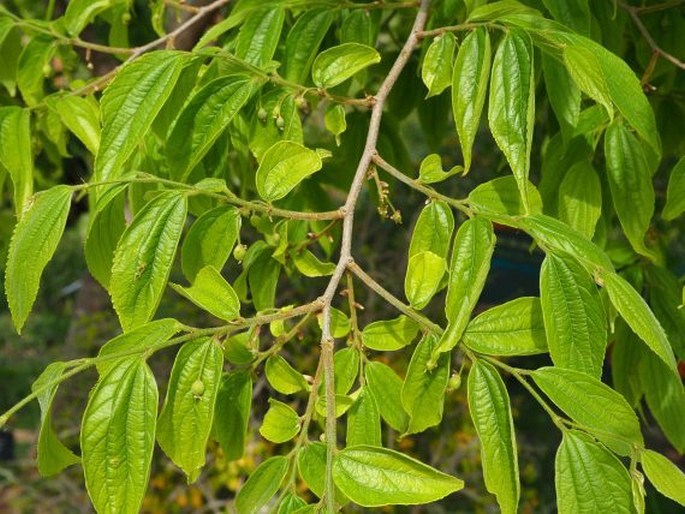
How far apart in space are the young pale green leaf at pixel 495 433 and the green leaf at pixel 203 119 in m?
0.33

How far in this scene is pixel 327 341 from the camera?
2.18 ft

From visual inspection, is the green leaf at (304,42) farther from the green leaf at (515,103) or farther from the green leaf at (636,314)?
the green leaf at (636,314)

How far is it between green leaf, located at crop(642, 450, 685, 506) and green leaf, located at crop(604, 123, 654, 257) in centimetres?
30

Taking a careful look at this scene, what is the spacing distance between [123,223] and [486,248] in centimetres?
36

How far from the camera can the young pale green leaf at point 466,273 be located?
68 centimetres

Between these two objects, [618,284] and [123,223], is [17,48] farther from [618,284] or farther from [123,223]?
[618,284]

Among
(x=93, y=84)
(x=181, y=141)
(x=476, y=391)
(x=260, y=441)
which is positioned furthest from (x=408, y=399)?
(x=260, y=441)

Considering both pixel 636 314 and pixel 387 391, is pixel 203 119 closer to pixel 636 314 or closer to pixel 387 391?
pixel 387 391

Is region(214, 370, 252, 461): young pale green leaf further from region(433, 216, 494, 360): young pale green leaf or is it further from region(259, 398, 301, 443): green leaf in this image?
region(433, 216, 494, 360): young pale green leaf

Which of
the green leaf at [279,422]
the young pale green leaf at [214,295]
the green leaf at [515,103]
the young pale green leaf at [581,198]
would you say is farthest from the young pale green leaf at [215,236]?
the young pale green leaf at [581,198]

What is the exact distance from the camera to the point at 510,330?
71cm

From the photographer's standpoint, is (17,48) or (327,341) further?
(17,48)

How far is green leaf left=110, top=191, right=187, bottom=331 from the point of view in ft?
2.36

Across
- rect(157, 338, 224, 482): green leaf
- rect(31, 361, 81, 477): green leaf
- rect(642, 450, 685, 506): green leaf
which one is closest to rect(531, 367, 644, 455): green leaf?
rect(642, 450, 685, 506): green leaf
